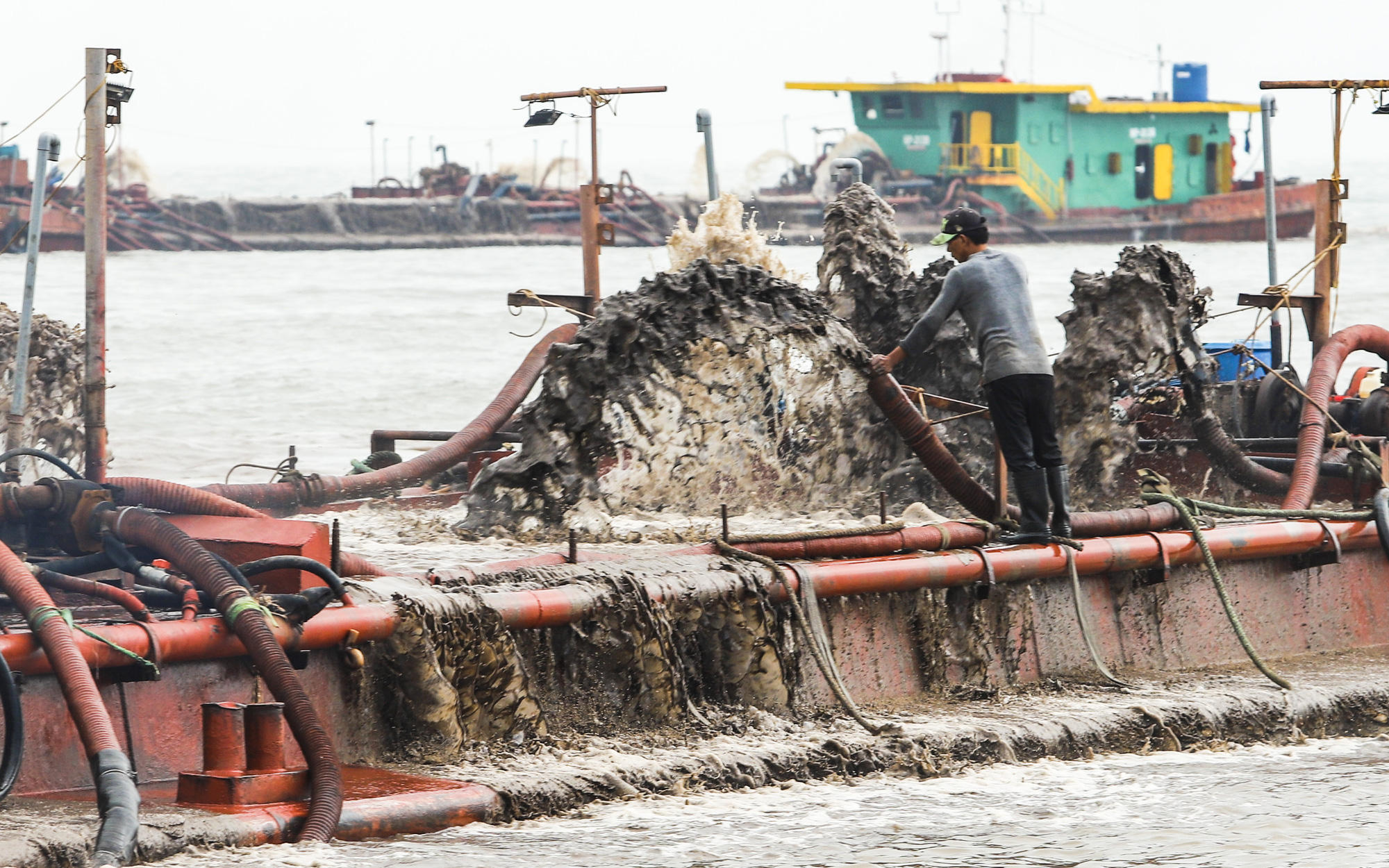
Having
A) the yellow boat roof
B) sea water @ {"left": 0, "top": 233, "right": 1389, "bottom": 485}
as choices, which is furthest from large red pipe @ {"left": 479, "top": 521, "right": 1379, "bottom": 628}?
the yellow boat roof

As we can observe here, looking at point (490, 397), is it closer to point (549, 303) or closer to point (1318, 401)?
point (549, 303)

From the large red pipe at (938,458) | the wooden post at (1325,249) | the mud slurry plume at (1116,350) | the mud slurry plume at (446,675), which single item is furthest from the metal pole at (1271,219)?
the mud slurry plume at (446,675)

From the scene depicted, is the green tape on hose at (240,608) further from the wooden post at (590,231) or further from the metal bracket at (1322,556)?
the wooden post at (590,231)

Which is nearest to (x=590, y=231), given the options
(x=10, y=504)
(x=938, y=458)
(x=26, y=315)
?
(x=26, y=315)

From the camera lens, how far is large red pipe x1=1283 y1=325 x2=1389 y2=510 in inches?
388

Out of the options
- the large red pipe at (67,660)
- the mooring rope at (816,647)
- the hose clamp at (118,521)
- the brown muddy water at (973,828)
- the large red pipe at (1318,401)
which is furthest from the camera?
the large red pipe at (1318,401)

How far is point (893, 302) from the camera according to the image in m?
11.5

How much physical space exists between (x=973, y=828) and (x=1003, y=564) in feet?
6.17

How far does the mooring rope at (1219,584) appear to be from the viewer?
8289mm

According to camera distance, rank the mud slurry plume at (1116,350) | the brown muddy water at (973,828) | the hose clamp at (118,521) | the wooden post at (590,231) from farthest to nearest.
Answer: the wooden post at (590,231) → the mud slurry plume at (1116,350) → the hose clamp at (118,521) → the brown muddy water at (973,828)

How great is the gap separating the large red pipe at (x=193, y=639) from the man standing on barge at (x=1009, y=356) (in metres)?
2.91

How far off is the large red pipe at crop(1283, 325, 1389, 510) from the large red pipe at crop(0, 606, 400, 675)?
567 cm

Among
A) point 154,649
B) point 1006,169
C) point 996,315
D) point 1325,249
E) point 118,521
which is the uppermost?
point 1006,169

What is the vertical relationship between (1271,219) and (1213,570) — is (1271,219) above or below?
above
